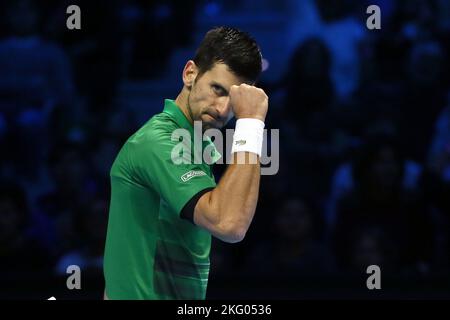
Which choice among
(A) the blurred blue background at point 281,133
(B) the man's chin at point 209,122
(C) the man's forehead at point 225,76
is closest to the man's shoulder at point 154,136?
(B) the man's chin at point 209,122

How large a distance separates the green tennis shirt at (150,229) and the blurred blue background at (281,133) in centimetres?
202

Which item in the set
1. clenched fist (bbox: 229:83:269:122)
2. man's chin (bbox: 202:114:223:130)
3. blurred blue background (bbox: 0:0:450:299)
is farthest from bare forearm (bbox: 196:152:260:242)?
blurred blue background (bbox: 0:0:450:299)

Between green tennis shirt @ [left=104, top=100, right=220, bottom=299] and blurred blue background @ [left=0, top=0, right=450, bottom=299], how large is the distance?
Answer: 2.02 metres

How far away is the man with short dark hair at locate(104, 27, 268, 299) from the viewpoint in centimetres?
281

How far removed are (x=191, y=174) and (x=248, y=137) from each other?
0.23m

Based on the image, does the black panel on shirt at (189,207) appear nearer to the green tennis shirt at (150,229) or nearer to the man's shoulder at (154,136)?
the green tennis shirt at (150,229)

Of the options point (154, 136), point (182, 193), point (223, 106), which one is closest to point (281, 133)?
point (223, 106)

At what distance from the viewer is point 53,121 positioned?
22.1 ft

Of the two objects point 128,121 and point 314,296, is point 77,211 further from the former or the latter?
point 314,296

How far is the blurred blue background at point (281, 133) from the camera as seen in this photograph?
5766mm

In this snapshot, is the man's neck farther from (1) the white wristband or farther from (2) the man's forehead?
(1) the white wristband
